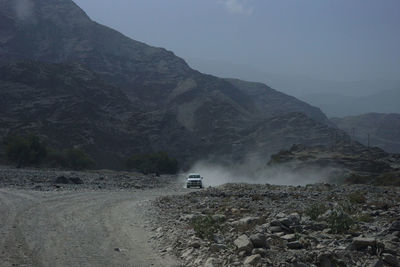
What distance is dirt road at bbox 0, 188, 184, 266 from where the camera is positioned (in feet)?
37.4

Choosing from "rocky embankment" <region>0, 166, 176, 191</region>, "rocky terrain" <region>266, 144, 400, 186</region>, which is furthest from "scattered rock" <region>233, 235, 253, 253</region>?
"rocky terrain" <region>266, 144, 400, 186</region>

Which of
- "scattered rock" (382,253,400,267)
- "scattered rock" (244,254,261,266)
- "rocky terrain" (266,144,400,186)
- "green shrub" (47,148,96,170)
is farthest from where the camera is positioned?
"green shrub" (47,148,96,170)

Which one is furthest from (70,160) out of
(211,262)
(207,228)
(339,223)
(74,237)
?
(211,262)

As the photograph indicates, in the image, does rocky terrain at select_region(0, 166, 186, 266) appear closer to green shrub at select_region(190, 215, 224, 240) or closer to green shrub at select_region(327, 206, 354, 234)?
green shrub at select_region(190, 215, 224, 240)

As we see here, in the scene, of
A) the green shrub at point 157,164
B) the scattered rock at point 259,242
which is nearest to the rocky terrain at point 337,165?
the green shrub at point 157,164

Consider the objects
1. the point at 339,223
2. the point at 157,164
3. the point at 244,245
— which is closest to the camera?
the point at 244,245

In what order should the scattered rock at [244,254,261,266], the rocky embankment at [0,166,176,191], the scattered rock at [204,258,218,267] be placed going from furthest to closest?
the rocky embankment at [0,166,176,191]
the scattered rock at [204,258,218,267]
the scattered rock at [244,254,261,266]

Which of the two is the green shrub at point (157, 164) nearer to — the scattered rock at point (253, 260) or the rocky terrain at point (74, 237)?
the rocky terrain at point (74, 237)

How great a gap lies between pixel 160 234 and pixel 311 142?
146 meters

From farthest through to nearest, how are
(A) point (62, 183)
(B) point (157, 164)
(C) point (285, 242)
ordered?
(B) point (157, 164), (A) point (62, 183), (C) point (285, 242)

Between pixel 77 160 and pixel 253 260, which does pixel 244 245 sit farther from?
pixel 77 160

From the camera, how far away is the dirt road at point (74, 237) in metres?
11.4

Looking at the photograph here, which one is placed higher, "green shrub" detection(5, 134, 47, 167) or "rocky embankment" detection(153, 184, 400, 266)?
"rocky embankment" detection(153, 184, 400, 266)

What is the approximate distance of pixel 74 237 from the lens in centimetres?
1430
